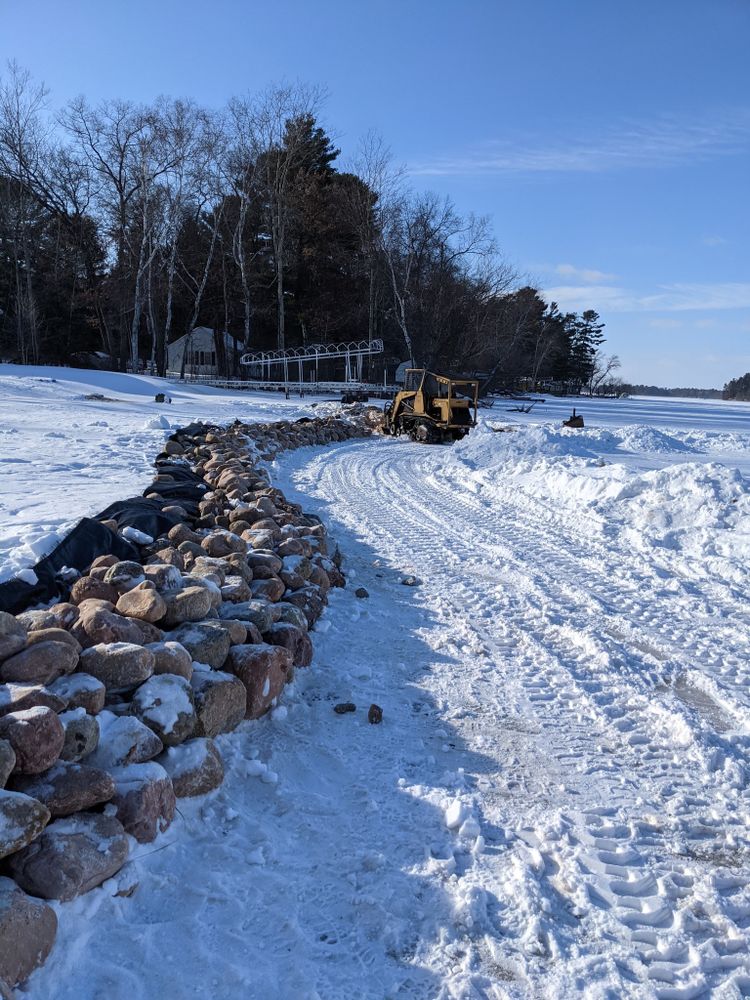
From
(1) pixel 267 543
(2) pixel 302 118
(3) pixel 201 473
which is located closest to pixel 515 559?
(1) pixel 267 543

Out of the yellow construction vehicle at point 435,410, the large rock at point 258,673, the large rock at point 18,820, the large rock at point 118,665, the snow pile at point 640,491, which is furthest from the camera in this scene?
the yellow construction vehicle at point 435,410

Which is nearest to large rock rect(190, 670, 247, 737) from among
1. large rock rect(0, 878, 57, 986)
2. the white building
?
large rock rect(0, 878, 57, 986)

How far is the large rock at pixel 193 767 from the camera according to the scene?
2771 mm

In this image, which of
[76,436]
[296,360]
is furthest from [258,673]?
[296,360]

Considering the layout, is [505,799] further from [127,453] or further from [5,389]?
[5,389]

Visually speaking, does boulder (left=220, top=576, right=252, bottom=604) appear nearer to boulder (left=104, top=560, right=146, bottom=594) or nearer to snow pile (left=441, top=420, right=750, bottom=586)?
boulder (left=104, top=560, right=146, bottom=594)

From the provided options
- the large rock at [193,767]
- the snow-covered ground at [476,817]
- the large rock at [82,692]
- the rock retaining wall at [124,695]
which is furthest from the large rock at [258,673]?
the large rock at [82,692]

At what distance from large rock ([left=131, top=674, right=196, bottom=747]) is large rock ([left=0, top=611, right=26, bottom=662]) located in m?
0.56

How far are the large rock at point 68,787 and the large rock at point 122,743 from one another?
18cm

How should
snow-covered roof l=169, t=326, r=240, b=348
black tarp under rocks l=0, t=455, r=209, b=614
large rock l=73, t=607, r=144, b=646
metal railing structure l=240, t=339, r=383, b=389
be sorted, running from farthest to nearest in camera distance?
snow-covered roof l=169, t=326, r=240, b=348, metal railing structure l=240, t=339, r=383, b=389, black tarp under rocks l=0, t=455, r=209, b=614, large rock l=73, t=607, r=144, b=646

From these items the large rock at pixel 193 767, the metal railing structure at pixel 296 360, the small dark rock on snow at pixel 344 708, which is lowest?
the small dark rock on snow at pixel 344 708

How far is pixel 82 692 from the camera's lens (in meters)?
2.79

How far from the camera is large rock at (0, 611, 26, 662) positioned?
2.93 meters

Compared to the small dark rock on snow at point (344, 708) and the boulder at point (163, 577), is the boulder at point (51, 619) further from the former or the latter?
the small dark rock on snow at point (344, 708)
